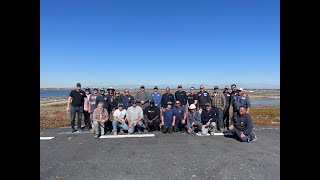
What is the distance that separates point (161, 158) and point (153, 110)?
4649 mm

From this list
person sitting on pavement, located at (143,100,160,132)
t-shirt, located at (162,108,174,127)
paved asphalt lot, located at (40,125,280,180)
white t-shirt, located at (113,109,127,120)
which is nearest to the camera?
paved asphalt lot, located at (40,125,280,180)

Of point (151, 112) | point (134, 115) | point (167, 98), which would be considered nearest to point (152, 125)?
point (151, 112)

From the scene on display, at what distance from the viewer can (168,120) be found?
1154cm

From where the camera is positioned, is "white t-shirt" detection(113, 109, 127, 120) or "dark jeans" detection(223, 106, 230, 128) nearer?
"white t-shirt" detection(113, 109, 127, 120)

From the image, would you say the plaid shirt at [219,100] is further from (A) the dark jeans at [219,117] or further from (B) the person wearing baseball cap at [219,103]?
(A) the dark jeans at [219,117]

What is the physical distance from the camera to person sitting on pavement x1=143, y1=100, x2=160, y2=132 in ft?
38.8

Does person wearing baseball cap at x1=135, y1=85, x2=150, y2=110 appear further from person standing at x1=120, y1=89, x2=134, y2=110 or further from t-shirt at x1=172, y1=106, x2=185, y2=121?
t-shirt at x1=172, y1=106, x2=185, y2=121

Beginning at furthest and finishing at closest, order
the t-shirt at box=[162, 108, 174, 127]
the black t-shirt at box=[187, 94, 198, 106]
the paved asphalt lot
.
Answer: the black t-shirt at box=[187, 94, 198, 106], the t-shirt at box=[162, 108, 174, 127], the paved asphalt lot

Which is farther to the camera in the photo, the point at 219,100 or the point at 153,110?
the point at 153,110

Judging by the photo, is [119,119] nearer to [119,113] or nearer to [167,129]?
[119,113]

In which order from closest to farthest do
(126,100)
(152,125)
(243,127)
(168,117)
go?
(243,127)
(168,117)
(152,125)
(126,100)

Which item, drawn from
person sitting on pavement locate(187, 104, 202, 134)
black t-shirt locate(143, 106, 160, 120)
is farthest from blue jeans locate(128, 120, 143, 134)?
person sitting on pavement locate(187, 104, 202, 134)

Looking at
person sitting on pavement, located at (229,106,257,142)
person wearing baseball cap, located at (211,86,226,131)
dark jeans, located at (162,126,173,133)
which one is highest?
person wearing baseball cap, located at (211,86,226,131)
